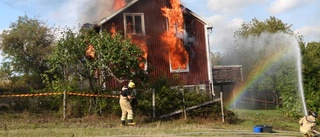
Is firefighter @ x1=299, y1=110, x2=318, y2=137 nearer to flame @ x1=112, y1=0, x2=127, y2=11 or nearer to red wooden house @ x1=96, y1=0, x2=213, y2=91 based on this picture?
red wooden house @ x1=96, y1=0, x2=213, y2=91

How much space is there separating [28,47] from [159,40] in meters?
13.9

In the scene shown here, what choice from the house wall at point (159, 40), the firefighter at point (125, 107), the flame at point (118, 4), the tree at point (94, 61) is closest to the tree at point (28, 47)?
the flame at point (118, 4)

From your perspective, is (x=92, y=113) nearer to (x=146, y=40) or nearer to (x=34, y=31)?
(x=146, y=40)

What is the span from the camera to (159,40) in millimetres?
28188

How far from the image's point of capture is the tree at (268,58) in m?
26.6

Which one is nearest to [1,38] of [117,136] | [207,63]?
[207,63]

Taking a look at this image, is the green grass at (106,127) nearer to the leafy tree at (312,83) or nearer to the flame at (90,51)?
the flame at (90,51)

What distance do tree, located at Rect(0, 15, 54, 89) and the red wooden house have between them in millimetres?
10560

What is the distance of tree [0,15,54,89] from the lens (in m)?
34.6

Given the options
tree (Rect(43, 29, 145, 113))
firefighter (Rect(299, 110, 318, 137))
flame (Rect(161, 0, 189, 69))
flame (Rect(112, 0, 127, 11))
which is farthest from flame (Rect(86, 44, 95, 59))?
flame (Rect(112, 0, 127, 11))

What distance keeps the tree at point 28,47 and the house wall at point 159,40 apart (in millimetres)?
10919

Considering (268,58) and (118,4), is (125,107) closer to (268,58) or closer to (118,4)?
(118,4)

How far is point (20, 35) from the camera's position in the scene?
117ft

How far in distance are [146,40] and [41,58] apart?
12.0 meters
